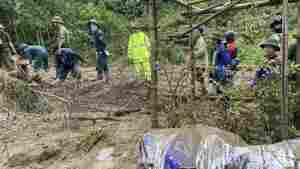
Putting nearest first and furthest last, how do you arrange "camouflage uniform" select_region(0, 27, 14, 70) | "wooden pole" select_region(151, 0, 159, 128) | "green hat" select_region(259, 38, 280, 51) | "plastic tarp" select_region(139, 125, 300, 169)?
"plastic tarp" select_region(139, 125, 300, 169), "wooden pole" select_region(151, 0, 159, 128), "green hat" select_region(259, 38, 280, 51), "camouflage uniform" select_region(0, 27, 14, 70)

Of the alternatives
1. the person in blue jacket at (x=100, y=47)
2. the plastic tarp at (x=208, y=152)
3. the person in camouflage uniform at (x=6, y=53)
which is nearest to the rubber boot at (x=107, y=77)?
the person in blue jacket at (x=100, y=47)

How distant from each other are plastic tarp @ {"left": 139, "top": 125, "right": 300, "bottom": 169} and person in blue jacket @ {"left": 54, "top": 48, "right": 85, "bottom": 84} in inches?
198

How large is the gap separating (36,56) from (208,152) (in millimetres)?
7600

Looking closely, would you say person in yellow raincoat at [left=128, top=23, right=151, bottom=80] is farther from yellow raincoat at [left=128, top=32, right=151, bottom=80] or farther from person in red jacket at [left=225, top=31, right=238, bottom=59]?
person in red jacket at [left=225, top=31, right=238, bottom=59]

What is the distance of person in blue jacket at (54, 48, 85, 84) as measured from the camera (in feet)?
26.6

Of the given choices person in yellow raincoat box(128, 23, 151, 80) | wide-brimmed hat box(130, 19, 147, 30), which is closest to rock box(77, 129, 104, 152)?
wide-brimmed hat box(130, 19, 147, 30)

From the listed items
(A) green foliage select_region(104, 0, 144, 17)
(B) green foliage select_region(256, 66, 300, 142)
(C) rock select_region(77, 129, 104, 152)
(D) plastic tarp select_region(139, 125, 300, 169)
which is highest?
(A) green foliage select_region(104, 0, 144, 17)

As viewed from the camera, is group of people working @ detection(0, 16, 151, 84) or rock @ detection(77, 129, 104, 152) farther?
group of people working @ detection(0, 16, 151, 84)

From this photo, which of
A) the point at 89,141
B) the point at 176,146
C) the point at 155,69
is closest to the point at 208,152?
the point at 176,146

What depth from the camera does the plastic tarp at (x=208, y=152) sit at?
2807 millimetres

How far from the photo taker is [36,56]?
965 cm

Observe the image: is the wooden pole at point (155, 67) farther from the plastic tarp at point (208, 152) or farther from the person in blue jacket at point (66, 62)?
the person in blue jacket at point (66, 62)

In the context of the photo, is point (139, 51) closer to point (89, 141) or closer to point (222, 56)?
point (222, 56)

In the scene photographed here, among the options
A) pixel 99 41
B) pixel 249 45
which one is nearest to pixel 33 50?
pixel 99 41
